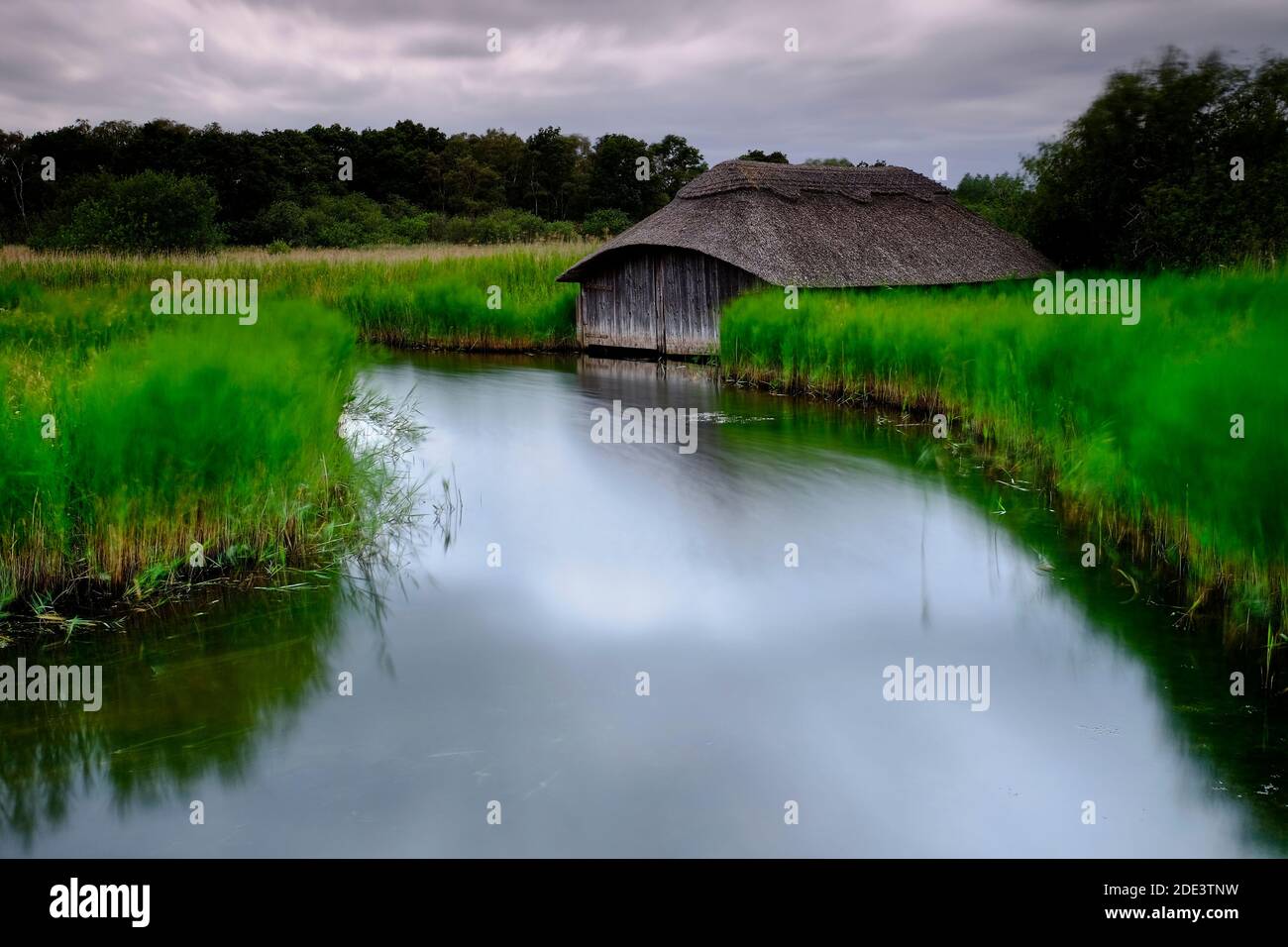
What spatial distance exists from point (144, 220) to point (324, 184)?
17045 mm

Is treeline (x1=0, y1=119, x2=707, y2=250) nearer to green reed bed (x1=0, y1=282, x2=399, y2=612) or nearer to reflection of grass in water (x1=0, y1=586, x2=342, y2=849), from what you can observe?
green reed bed (x1=0, y1=282, x2=399, y2=612)

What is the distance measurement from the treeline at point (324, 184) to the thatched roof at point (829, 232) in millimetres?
17295

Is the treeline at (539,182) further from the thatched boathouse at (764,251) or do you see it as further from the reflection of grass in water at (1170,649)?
the reflection of grass in water at (1170,649)

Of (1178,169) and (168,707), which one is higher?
(1178,169)

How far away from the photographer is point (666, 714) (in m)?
4.76

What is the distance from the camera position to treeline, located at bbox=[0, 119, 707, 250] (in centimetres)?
3688

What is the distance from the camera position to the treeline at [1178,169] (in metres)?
19.9

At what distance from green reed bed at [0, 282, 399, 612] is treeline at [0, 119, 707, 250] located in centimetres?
3125

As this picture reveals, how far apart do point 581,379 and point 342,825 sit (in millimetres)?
14089

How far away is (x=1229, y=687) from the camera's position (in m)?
4.96

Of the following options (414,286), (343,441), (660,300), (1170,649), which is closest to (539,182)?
(414,286)

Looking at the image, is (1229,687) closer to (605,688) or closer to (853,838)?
(853,838)

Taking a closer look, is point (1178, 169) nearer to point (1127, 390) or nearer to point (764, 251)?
point (764, 251)

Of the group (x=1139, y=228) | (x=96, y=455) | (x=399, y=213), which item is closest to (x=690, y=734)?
(x=96, y=455)
